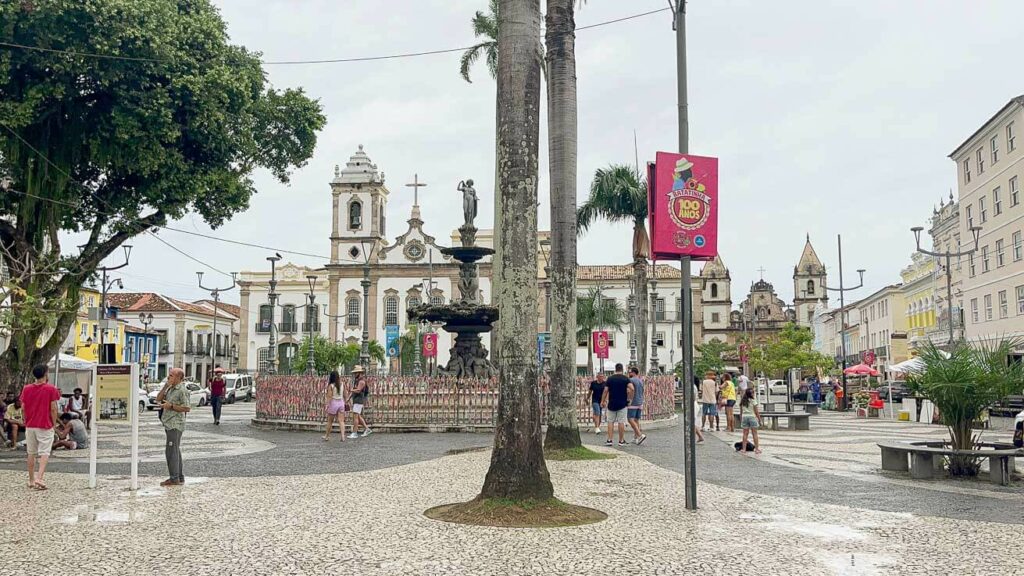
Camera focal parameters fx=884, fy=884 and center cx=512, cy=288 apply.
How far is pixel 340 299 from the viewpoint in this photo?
77438 mm

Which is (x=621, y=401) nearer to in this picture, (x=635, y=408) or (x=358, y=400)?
(x=635, y=408)

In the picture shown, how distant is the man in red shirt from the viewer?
11367mm

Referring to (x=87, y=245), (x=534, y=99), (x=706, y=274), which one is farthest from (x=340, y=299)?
(x=534, y=99)

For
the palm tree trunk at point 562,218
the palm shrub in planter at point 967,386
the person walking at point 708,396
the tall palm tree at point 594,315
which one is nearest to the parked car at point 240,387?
the tall palm tree at point 594,315

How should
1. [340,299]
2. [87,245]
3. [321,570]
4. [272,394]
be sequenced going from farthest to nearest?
[340,299] → [272,394] → [87,245] → [321,570]

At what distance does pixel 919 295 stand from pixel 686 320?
58838 mm

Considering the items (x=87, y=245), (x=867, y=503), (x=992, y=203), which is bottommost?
(x=867, y=503)

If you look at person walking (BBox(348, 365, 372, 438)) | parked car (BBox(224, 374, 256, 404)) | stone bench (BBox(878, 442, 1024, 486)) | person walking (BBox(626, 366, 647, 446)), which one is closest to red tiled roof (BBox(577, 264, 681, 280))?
parked car (BBox(224, 374, 256, 404))

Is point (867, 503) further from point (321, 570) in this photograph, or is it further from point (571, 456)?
point (321, 570)

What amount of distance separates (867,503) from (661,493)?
2305 mm

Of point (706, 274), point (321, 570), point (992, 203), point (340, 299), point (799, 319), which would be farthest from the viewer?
point (799, 319)

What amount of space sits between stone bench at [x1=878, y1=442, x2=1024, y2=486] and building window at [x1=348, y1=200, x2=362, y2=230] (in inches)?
2611

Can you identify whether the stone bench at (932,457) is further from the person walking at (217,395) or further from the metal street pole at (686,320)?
the person walking at (217,395)

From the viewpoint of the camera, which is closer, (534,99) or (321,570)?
(321,570)
